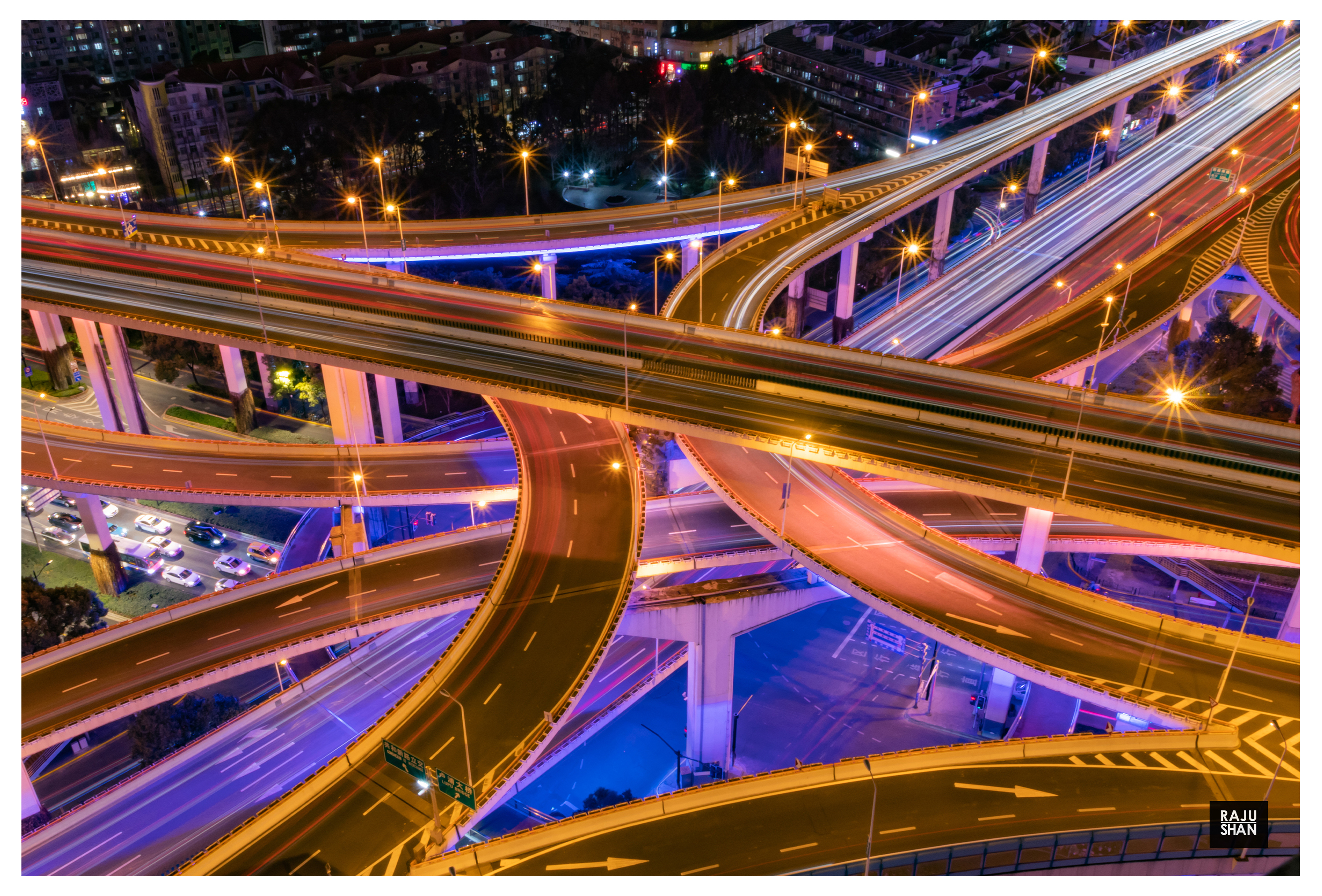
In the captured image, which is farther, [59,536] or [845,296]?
[845,296]

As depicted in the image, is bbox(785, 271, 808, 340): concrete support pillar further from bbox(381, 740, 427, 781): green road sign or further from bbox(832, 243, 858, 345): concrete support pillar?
bbox(381, 740, 427, 781): green road sign

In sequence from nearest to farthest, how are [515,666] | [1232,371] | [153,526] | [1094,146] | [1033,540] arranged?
[515,666]
[1033,540]
[153,526]
[1232,371]
[1094,146]

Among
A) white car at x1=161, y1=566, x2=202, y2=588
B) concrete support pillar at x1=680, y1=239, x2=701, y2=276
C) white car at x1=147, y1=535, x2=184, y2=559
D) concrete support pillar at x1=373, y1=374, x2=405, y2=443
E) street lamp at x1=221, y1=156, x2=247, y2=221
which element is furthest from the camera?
concrete support pillar at x1=680, y1=239, x2=701, y2=276

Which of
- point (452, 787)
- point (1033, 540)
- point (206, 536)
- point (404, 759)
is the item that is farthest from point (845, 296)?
point (452, 787)

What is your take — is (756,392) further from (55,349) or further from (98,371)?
(55,349)

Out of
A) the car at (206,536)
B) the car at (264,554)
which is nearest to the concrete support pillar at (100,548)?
the car at (206,536)

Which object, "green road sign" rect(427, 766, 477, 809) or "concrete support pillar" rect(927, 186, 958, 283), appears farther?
"concrete support pillar" rect(927, 186, 958, 283)

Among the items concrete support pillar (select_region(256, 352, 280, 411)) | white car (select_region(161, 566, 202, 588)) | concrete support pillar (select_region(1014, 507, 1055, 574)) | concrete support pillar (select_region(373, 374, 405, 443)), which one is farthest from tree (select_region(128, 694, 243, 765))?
concrete support pillar (select_region(1014, 507, 1055, 574))
